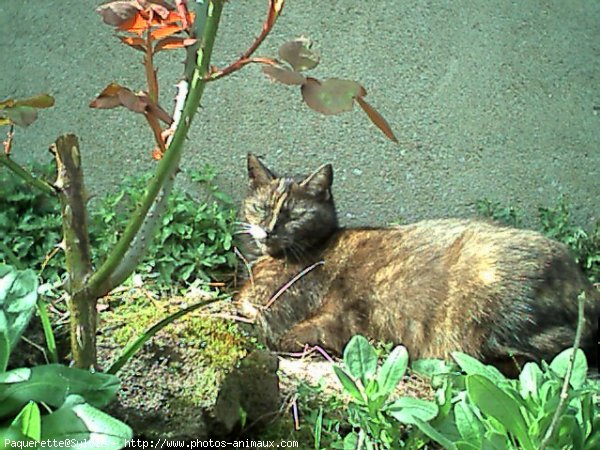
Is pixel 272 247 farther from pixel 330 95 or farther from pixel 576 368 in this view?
pixel 330 95

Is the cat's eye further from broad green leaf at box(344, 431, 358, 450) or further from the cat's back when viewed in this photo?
broad green leaf at box(344, 431, 358, 450)

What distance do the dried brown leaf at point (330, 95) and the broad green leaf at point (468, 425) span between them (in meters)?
0.77

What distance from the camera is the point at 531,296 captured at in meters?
3.35

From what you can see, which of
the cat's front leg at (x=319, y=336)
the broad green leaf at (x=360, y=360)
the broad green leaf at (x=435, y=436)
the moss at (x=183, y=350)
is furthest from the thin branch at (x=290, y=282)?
the broad green leaf at (x=435, y=436)

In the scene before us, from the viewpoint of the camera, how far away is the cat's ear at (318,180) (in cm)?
416

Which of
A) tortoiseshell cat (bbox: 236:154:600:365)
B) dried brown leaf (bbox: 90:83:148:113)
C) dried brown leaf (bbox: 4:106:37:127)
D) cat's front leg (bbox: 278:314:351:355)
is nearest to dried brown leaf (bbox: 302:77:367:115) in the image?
dried brown leaf (bbox: 90:83:148:113)

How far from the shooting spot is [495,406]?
2.03 meters

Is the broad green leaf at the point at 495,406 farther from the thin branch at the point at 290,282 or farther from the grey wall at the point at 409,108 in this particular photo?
the grey wall at the point at 409,108

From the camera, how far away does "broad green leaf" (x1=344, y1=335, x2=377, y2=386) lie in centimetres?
234

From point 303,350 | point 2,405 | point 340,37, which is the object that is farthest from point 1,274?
point 340,37

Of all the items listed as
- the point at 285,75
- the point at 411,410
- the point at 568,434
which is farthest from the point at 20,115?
the point at 568,434

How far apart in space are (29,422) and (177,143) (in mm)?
653

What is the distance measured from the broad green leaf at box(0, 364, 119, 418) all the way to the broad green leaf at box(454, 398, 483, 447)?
779 millimetres

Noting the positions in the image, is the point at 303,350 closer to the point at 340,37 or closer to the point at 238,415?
the point at 238,415
